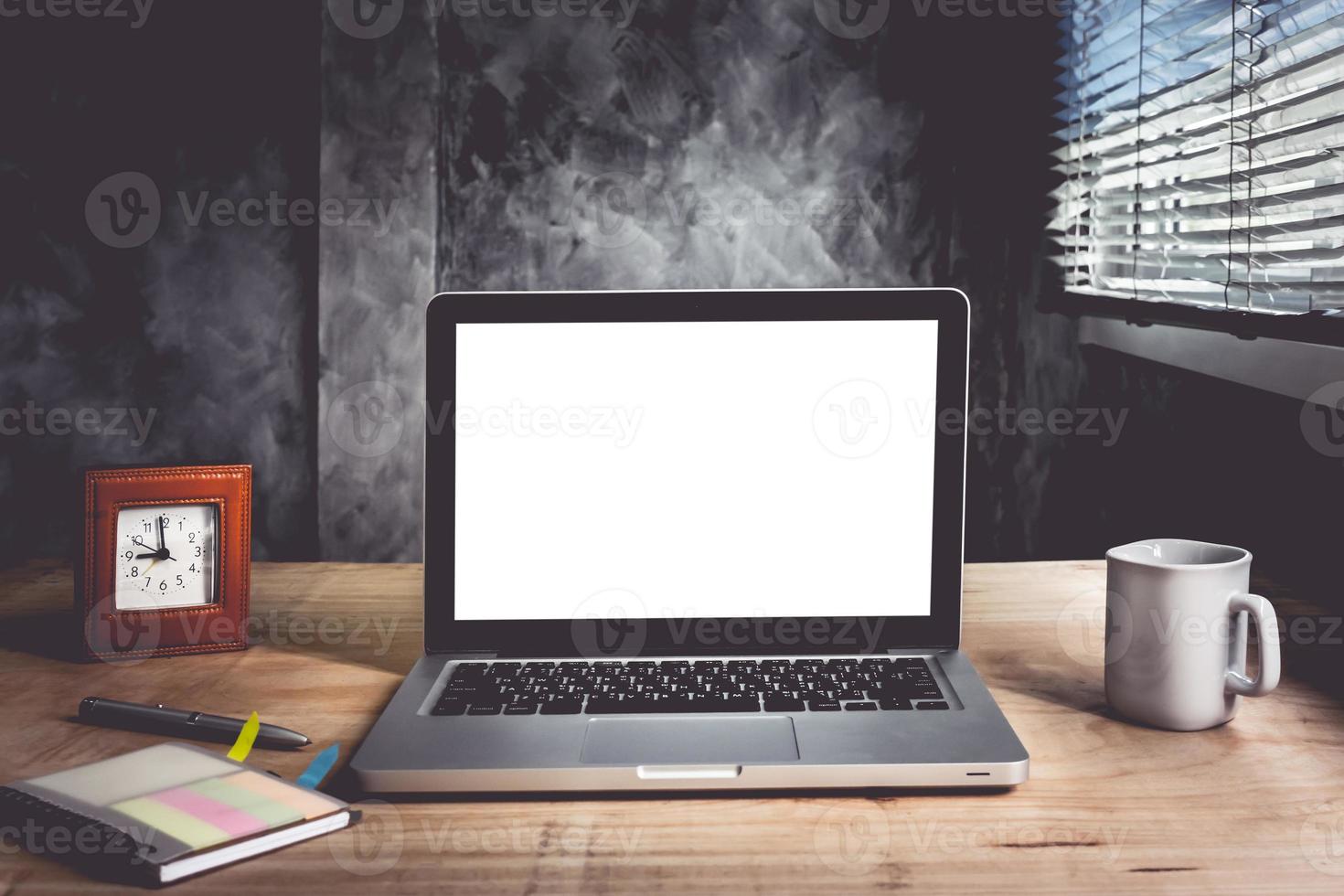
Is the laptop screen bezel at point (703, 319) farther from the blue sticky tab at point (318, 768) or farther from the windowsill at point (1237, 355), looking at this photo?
the windowsill at point (1237, 355)

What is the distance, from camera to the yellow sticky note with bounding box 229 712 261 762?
761mm

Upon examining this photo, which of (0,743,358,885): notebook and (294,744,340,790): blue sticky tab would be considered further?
(294,744,340,790): blue sticky tab

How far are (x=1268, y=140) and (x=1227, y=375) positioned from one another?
0.29 metres

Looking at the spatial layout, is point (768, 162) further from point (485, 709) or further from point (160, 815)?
point (160, 815)

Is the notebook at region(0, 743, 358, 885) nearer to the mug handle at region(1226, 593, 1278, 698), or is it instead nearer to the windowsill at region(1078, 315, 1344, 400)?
the mug handle at region(1226, 593, 1278, 698)

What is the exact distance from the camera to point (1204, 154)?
141cm

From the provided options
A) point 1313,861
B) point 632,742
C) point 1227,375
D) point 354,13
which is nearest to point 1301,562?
point 1227,375

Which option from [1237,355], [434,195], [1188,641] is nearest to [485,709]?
[1188,641]

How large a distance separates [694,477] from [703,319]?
0.14 meters

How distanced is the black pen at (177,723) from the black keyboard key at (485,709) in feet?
0.42

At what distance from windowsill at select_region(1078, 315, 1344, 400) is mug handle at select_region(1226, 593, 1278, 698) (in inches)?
17.1

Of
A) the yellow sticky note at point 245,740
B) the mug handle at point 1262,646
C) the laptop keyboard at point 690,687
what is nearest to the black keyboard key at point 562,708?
the laptop keyboard at point 690,687

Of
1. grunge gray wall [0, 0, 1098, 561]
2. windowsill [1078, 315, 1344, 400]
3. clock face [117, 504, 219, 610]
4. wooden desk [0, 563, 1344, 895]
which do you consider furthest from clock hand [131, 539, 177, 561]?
windowsill [1078, 315, 1344, 400]

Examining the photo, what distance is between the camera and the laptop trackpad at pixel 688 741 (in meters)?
0.73
